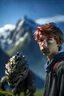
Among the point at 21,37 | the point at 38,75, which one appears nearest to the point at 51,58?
the point at 38,75

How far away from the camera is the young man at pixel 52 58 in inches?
33.7

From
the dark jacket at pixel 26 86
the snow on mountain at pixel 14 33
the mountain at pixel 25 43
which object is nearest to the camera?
the dark jacket at pixel 26 86

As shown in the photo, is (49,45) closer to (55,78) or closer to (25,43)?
(55,78)

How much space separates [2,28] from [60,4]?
2.16 feet

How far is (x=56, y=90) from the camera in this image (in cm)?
85

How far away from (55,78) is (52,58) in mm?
64

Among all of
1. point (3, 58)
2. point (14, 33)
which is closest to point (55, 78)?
point (3, 58)

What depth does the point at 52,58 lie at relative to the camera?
0.90 meters

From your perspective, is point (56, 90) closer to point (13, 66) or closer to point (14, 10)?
point (13, 66)

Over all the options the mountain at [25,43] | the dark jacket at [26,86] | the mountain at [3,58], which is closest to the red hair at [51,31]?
the dark jacket at [26,86]

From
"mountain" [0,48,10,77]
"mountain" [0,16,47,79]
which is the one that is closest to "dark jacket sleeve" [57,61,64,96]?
"mountain" [0,16,47,79]

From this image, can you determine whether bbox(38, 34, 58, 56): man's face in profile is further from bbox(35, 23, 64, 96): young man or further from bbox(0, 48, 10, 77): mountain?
bbox(0, 48, 10, 77): mountain

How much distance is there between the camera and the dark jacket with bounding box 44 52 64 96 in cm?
85

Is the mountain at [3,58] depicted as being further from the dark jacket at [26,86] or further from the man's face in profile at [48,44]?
the man's face in profile at [48,44]
